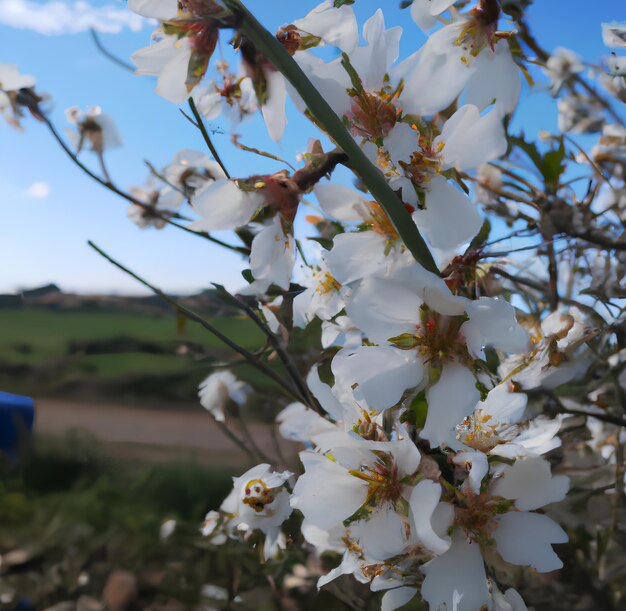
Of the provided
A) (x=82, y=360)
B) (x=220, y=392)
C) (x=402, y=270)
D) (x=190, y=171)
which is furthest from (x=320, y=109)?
(x=82, y=360)

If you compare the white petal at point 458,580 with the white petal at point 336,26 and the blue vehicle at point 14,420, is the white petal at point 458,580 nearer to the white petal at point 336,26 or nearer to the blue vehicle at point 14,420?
the white petal at point 336,26

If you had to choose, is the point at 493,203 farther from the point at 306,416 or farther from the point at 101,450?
the point at 101,450

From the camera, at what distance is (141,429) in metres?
2.42

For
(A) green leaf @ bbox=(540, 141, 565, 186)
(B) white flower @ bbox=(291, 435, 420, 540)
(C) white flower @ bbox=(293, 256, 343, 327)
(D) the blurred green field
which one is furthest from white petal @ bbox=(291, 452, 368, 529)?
(D) the blurred green field

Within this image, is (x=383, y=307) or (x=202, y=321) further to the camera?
(x=202, y=321)

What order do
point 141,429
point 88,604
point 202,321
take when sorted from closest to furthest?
point 202,321
point 88,604
point 141,429

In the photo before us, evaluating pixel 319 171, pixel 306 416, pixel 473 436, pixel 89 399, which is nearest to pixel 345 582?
pixel 306 416

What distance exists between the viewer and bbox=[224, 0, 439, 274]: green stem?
0.21m

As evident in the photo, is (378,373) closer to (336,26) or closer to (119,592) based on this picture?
(336,26)

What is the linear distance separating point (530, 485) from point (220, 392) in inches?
21.2

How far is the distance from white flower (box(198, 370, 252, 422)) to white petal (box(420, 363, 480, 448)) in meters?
0.54

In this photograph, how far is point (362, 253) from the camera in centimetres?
28

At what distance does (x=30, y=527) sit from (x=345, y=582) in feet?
3.34

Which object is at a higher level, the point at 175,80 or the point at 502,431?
the point at 175,80
